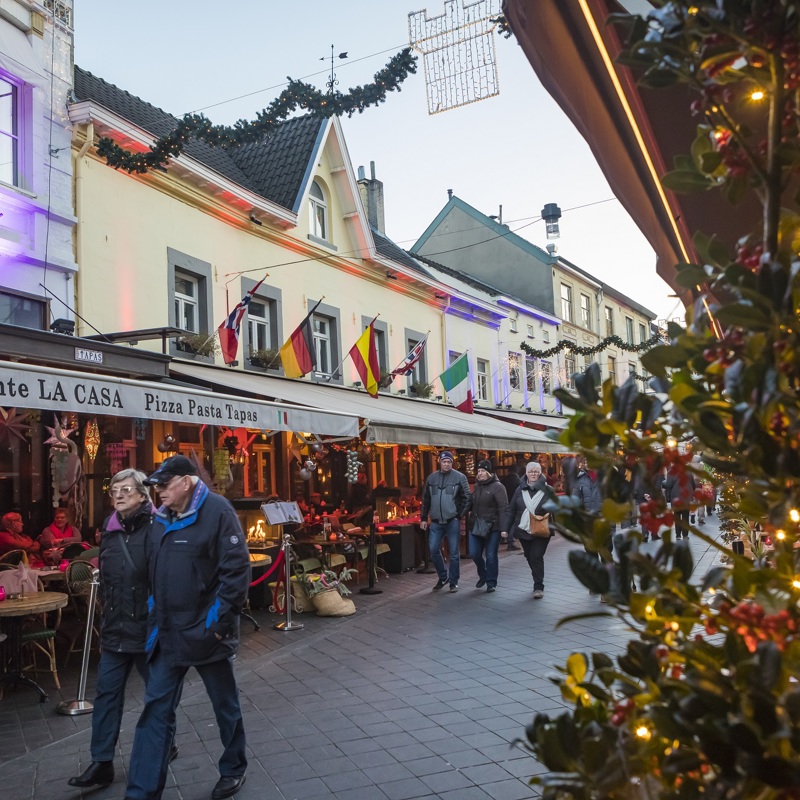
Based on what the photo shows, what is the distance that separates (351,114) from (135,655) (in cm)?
680

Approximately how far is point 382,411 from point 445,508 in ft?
9.37

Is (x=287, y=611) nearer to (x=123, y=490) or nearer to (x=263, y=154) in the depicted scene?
(x=123, y=490)

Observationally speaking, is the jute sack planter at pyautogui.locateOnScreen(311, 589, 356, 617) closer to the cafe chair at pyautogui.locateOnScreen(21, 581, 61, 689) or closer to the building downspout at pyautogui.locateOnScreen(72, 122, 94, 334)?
the cafe chair at pyautogui.locateOnScreen(21, 581, 61, 689)

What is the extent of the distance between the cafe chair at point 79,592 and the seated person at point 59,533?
147cm

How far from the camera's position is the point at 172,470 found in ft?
14.3

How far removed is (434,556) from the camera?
11195mm

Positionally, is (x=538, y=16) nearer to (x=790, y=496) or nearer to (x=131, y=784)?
(x=790, y=496)

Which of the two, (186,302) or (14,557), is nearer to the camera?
(14,557)

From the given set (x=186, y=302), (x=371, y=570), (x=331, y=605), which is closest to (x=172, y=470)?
(x=331, y=605)

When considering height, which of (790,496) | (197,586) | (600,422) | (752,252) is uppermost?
(752,252)

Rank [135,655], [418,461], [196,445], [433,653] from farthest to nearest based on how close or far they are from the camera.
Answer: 1. [418,461]
2. [196,445]
3. [433,653]
4. [135,655]

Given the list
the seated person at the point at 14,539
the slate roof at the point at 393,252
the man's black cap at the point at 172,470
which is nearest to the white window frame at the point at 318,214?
the slate roof at the point at 393,252

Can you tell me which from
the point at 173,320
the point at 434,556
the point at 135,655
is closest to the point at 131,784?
the point at 135,655

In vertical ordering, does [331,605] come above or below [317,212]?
below
